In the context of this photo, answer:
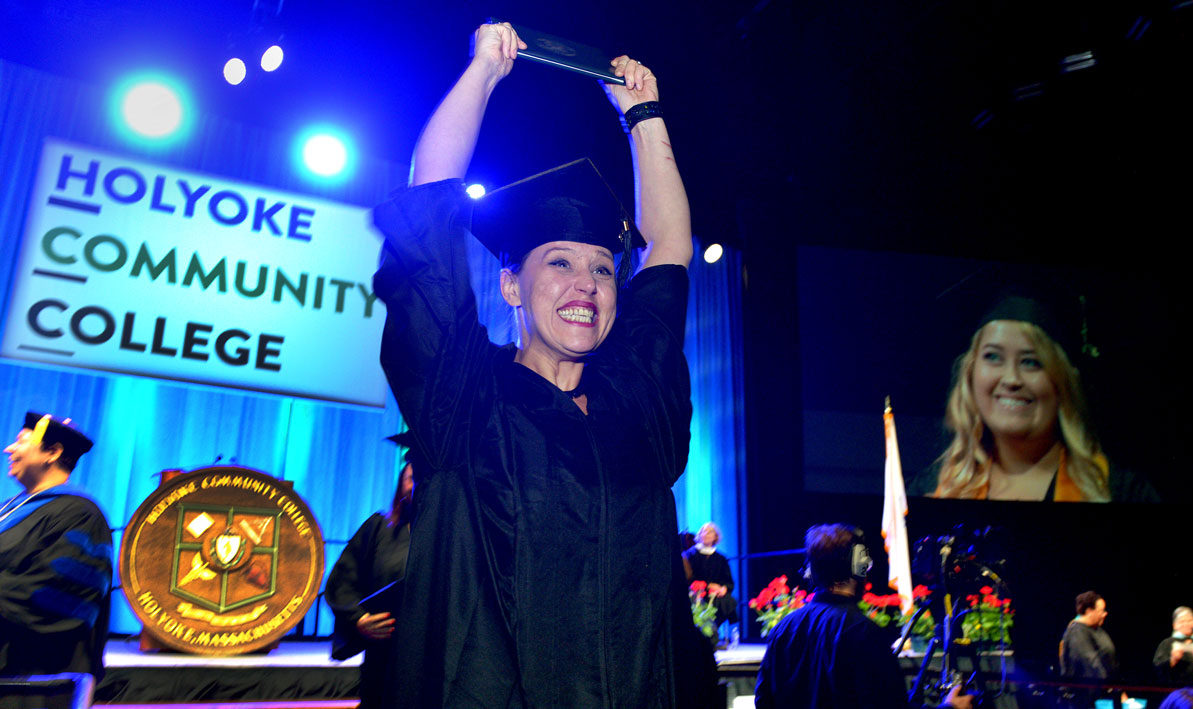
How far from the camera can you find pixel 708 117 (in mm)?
7031

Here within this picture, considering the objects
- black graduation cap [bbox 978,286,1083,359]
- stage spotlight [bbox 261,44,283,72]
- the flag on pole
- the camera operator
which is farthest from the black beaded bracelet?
black graduation cap [bbox 978,286,1083,359]

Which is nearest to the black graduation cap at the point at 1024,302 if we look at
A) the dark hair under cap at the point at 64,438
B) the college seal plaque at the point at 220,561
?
the college seal plaque at the point at 220,561

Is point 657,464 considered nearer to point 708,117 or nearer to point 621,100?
point 621,100

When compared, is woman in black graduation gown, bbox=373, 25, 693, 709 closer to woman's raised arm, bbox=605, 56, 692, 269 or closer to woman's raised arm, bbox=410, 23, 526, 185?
woman's raised arm, bbox=410, 23, 526, 185

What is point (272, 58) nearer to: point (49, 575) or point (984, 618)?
point (49, 575)

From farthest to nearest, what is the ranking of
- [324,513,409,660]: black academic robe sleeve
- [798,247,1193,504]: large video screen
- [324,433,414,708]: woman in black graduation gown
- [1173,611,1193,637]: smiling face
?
[798,247,1193,504]: large video screen, [1173,611,1193,637]: smiling face, [324,513,409,660]: black academic robe sleeve, [324,433,414,708]: woman in black graduation gown

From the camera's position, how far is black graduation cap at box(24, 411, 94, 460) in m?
3.74

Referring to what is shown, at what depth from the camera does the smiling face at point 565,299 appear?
4.07 feet

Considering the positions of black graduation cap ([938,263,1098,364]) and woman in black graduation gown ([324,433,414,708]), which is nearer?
woman in black graduation gown ([324,433,414,708])

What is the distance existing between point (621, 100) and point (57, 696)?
2.10m

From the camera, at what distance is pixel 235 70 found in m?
6.18

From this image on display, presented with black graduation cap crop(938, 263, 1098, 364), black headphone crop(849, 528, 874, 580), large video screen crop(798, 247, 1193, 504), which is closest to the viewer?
black headphone crop(849, 528, 874, 580)

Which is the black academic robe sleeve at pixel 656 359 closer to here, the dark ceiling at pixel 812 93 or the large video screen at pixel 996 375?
the dark ceiling at pixel 812 93

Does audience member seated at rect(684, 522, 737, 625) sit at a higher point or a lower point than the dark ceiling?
lower
